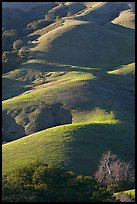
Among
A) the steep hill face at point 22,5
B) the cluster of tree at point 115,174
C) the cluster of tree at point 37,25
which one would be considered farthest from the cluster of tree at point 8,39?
the cluster of tree at point 115,174

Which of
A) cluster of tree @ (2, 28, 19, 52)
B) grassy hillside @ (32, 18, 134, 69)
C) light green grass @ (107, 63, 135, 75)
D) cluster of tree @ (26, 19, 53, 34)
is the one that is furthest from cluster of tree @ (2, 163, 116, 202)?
cluster of tree @ (26, 19, 53, 34)

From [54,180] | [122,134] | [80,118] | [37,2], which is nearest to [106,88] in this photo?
[80,118]

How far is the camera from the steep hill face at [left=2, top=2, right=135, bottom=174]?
5347cm

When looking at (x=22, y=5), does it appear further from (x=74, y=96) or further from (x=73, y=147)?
(x=73, y=147)

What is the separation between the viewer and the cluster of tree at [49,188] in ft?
111

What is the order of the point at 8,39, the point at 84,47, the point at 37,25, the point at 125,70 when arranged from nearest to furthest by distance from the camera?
the point at 125,70, the point at 84,47, the point at 8,39, the point at 37,25

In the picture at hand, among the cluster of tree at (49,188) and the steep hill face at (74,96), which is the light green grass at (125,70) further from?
the cluster of tree at (49,188)

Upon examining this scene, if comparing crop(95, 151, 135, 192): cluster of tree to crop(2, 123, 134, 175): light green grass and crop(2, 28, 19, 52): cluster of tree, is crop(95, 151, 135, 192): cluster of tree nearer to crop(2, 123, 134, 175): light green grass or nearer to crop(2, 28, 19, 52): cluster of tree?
crop(2, 123, 134, 175): light green grass

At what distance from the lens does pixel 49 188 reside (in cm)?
3481

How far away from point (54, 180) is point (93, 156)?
16.5 metres

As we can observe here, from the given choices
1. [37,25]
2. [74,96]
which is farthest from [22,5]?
[74,96]

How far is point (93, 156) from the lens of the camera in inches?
2037

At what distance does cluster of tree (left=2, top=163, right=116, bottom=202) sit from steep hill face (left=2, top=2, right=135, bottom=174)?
11.8 m

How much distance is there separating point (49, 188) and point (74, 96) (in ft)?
139
